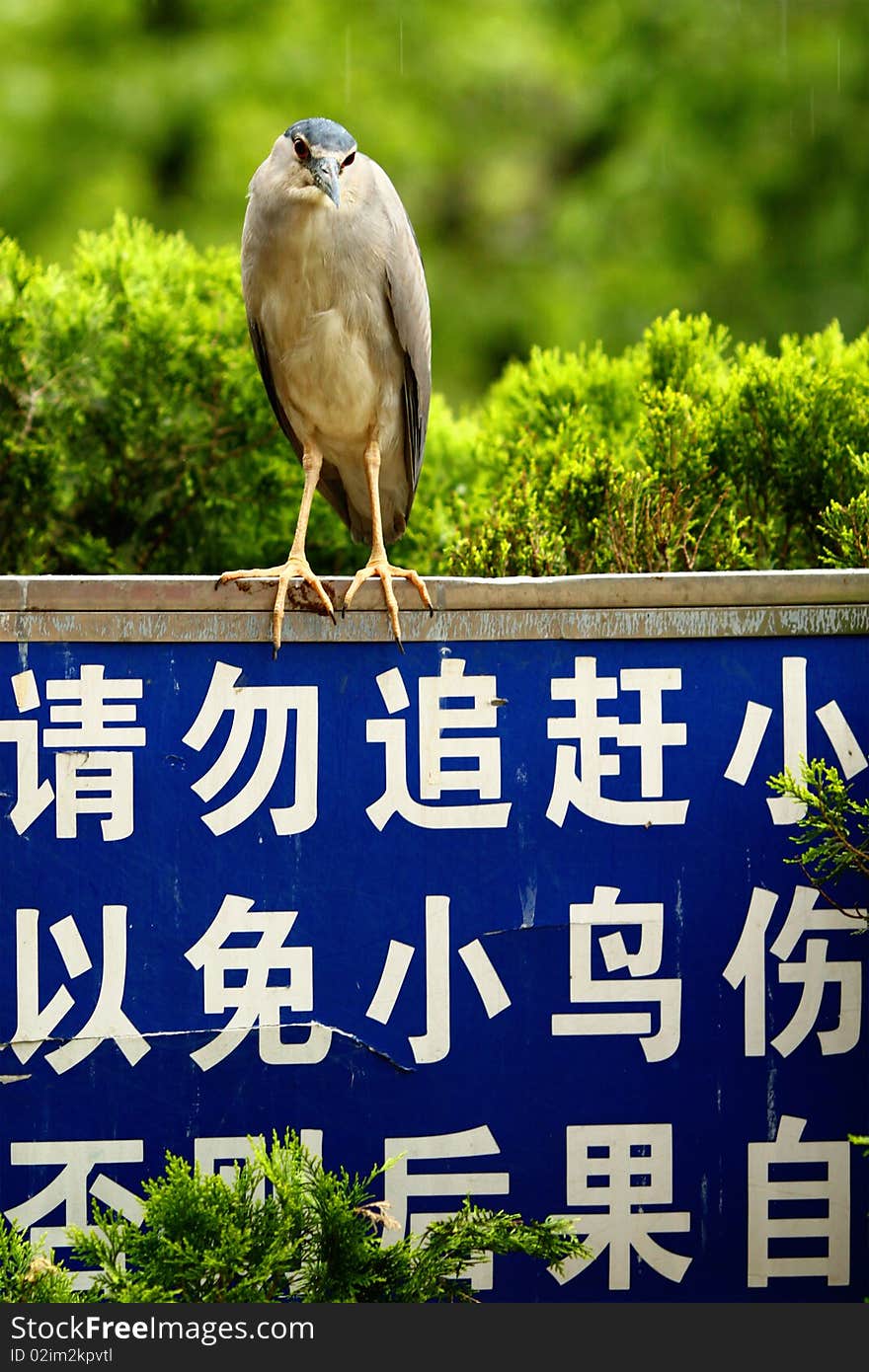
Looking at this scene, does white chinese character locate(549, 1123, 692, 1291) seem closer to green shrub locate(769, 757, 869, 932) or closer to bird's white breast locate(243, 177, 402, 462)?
green shrub locate(769, 757, 869, 932)

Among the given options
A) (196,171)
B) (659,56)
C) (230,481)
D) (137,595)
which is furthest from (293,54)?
(137,595)

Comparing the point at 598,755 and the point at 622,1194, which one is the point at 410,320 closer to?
the point at 598,755

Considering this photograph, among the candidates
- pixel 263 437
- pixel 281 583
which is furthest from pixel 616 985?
pixel 263 437

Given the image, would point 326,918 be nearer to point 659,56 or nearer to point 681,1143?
point 681,1143

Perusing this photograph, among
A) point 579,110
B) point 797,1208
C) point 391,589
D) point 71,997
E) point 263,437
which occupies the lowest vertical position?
point 797,1208

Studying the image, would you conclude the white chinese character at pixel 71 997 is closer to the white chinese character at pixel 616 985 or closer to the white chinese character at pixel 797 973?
the white chinese character at pixel 616 985

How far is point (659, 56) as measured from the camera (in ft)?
32.3

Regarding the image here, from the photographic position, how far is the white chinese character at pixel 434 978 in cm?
277

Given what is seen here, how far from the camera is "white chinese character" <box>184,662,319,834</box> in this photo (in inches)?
109

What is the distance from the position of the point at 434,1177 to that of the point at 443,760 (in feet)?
2.44

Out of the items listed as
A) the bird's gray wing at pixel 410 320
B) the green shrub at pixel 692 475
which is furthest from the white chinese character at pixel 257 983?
the bird's gray wing at pixel 410 320

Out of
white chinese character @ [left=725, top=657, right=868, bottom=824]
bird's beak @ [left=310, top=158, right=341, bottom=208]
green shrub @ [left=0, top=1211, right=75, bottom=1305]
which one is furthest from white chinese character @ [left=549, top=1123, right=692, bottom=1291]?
bird's beak @ [left=310, top=158, right=341, bottom=208]

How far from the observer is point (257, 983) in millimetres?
2760

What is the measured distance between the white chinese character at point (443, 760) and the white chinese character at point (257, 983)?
0.28 m
